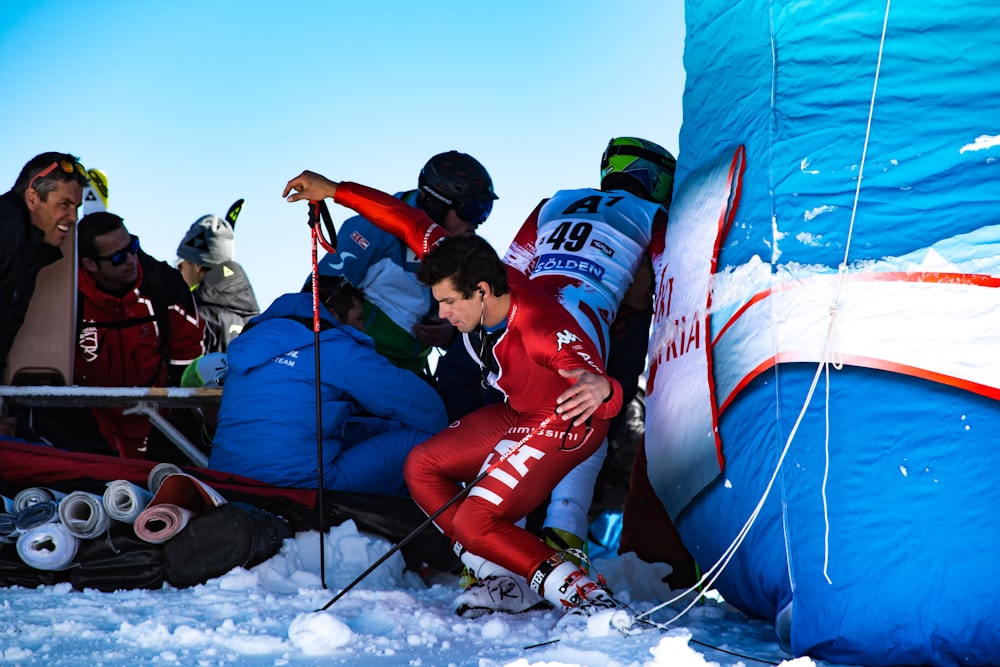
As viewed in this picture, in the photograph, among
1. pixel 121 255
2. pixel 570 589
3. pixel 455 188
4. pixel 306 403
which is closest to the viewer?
pixel 570 589

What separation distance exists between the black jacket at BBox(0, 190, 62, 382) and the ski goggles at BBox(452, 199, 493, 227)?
66.5 inches

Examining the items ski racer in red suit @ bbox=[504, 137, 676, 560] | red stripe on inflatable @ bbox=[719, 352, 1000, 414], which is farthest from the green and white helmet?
red stripe on inflatable @ bbox=[719, 352, 1000, 414]

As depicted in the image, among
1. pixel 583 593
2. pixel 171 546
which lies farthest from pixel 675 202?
pixel 171 546

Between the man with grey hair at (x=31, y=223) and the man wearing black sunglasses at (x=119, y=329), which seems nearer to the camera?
the man with grey hair at (x=31, y=223)

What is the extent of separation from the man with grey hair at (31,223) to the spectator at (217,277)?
59.3 inches

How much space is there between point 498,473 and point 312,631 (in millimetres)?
801

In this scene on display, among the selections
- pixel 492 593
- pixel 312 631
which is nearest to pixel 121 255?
pixel 492 593

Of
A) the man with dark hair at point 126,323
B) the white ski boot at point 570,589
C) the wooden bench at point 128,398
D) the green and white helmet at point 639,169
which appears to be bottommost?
the white ski boot at point 570,589

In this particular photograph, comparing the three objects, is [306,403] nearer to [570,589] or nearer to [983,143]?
[570,589]

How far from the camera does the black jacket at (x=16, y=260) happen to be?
3965 mm

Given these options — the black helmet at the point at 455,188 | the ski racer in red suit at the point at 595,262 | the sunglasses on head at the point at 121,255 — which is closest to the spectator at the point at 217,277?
the sunglasses on head at the point at 121,255

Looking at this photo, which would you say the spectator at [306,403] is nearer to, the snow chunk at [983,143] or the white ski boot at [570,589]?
the white ski boot at [570,589]

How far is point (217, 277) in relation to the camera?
5.75 metres

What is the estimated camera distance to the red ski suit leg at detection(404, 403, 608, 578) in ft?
9.86
